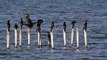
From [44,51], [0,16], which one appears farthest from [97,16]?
[44,51]

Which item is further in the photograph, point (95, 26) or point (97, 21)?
point (97, 21)

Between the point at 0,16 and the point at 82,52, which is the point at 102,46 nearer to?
the point at 82,52

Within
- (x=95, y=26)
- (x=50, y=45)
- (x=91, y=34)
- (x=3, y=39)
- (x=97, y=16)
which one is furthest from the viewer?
(x=97, y=16)

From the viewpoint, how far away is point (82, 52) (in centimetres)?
8962

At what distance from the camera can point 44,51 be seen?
9062 cm

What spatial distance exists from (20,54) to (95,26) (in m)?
36.5

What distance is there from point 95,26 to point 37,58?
3862cm

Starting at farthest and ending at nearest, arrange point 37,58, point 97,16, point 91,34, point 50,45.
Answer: point 97,16 < point 91,34 < point 50,45 < point 37,58

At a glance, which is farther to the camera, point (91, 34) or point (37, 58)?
point (91, 34)

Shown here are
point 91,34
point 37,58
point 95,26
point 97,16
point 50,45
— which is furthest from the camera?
point 97,16

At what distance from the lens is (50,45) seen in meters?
94.0

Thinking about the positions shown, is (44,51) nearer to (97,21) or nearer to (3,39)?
(3,39)

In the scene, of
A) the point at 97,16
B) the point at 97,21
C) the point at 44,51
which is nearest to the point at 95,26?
the point at 97,21

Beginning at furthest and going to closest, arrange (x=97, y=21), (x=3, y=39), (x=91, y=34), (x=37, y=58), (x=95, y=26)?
(x=97, y=21)
(x=95, y=26)
(x=91, y=34)
(x=3, y=39)
(x=37, y=58)
